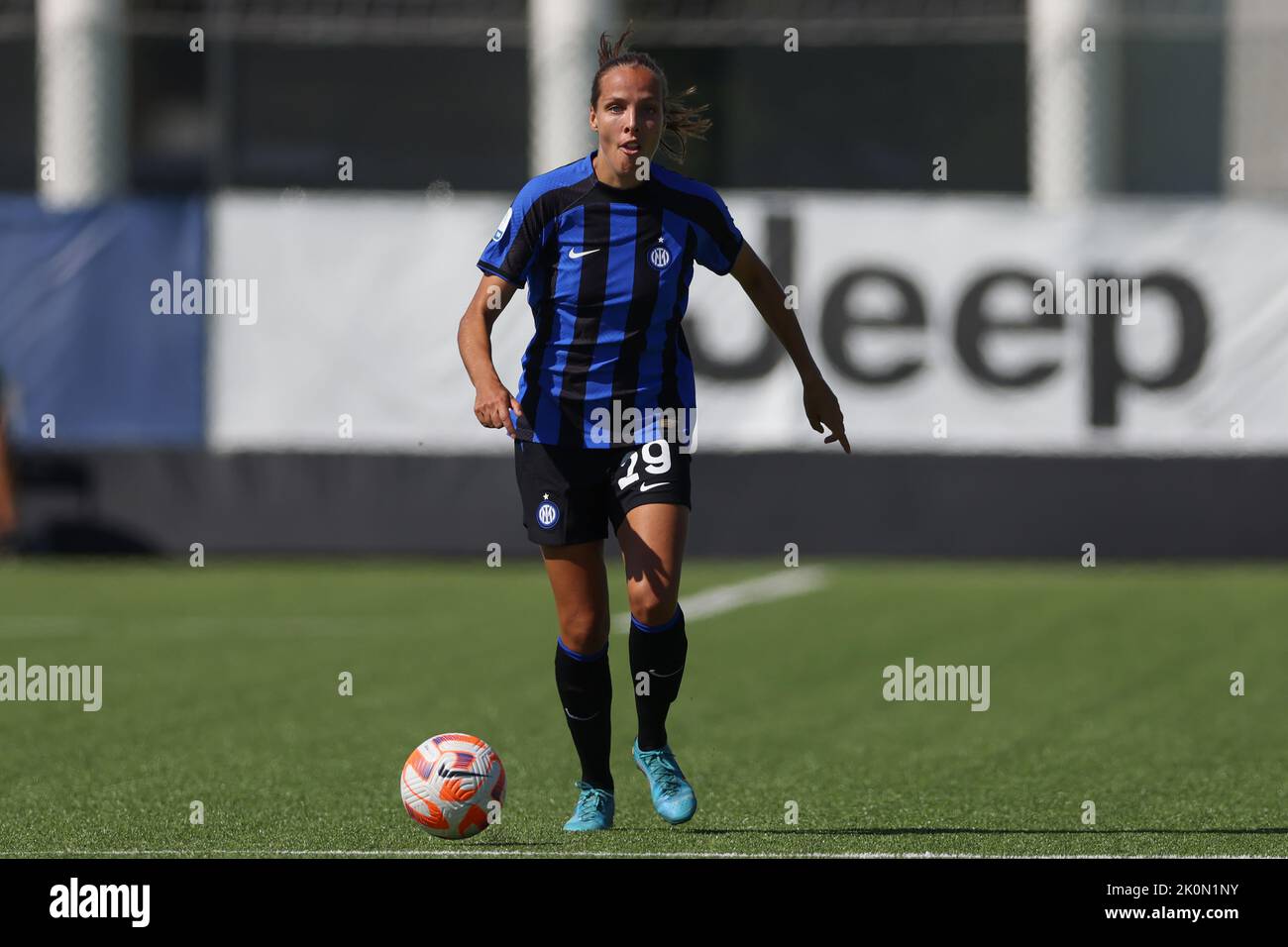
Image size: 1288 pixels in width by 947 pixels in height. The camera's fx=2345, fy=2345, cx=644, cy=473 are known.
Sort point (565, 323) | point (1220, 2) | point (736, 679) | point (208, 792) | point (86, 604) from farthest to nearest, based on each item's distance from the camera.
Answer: point (1220, 2), point (86, 604), point (736, 679), point (208, 792), point (565, 323)

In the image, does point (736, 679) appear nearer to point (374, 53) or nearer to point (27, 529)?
point (27, 529)

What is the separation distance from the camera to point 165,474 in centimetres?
1792

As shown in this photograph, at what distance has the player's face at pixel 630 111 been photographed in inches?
257

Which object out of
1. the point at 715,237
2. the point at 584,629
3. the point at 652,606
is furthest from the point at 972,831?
the point at 715,237

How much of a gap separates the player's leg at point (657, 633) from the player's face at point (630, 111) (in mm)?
1007

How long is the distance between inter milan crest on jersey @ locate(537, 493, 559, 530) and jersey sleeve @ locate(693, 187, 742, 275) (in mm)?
829

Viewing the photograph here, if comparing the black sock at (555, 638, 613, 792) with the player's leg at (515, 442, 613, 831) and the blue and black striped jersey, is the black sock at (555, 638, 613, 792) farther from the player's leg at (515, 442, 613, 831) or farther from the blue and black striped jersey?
the blue and black striped jersey

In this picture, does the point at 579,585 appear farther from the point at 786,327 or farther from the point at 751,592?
the point at 751,592

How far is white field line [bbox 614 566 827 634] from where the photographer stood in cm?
1465

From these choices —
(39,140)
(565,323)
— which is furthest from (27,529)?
(565,323)

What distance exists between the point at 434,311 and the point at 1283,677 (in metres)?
8.20

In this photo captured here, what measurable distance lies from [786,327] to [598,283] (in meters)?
0.62

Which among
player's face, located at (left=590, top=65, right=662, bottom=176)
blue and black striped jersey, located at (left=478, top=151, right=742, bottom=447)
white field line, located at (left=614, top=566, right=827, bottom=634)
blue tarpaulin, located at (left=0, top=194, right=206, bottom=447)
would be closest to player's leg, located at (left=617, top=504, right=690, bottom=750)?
blue and black striped jersey, located at (left=478, top=151, right=742, bottom=447)

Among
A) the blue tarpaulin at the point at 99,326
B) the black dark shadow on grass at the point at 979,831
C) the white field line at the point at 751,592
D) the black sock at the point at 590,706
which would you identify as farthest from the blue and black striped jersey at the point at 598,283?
the blue tarpaulin at the point at 99,326
